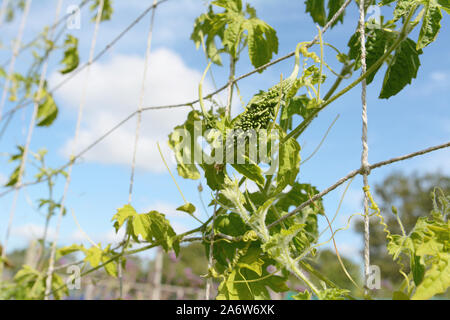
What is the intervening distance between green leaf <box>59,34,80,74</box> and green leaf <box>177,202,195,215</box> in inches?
62.0

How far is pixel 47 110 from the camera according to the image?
229 centimetres

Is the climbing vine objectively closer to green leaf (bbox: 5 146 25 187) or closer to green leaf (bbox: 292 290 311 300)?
green leaf (bbox: 292 290 311 300)

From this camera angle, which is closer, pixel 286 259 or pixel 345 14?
pixel 286 259

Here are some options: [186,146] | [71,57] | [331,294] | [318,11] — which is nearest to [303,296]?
[331,294]

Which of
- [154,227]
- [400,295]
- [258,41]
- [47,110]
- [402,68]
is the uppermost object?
[47,110]

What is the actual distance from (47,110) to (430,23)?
2148 millimetres

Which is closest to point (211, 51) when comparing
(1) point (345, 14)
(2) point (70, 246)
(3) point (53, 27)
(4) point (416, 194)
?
(1) point (345, 14)

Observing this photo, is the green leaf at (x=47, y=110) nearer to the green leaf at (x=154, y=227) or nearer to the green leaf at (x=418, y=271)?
the green leaf at (x=154, y=227)

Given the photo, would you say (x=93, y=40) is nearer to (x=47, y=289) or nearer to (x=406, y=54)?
(x=47, y=289)

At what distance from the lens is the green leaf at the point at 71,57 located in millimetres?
2182

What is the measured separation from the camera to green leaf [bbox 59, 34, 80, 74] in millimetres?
2182

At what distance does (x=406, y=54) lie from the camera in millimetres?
740

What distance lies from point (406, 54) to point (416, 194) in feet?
40.3

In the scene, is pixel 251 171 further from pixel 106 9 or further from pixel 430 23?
pixel 106 9
